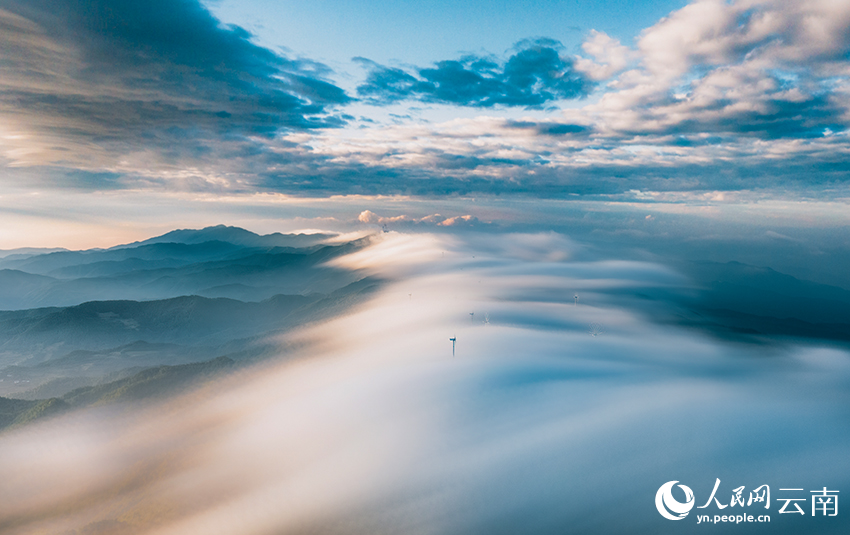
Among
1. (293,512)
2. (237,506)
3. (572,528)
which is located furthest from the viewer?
(237,506)

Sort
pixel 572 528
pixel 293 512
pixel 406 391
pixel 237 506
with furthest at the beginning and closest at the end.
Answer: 1. pixel 406 391
2. pixel 237 506
3. pixel 293 512
4. pixel 572 528

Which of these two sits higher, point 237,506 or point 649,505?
point 649,505

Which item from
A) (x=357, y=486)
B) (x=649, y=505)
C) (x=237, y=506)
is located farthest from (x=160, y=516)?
(x=649, y=505)

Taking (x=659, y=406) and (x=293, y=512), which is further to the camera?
(x=659, y=406)

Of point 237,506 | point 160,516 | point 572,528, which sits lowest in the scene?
point 160,516

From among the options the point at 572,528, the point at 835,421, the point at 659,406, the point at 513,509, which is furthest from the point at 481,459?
the point at 835,421

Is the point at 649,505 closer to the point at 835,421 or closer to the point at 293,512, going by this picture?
the point at 293,512
